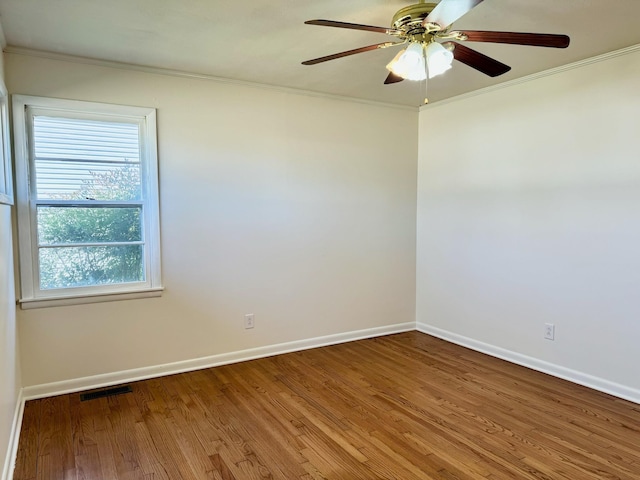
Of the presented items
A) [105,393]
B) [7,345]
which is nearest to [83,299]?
[105,393]

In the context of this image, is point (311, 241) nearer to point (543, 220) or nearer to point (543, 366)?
point (543, 220)

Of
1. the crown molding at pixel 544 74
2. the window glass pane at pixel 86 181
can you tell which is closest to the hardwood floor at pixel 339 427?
the window glass pane at pixel 86 181

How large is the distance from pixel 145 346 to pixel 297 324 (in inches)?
51.3

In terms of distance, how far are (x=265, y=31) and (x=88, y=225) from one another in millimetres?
1844

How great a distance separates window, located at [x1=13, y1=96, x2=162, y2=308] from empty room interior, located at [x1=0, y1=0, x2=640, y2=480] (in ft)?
0.05

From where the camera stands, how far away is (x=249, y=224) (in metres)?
3.64

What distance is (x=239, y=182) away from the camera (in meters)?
3.58

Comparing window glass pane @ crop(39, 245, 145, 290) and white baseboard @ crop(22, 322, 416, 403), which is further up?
window glass pane @ crop(39, 245, 145, 290)

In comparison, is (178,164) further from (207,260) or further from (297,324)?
(297,324)

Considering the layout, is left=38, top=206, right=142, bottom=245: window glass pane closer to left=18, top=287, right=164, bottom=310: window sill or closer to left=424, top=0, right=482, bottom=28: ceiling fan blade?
left=18, top=287, right=164, bottom=310: window sill

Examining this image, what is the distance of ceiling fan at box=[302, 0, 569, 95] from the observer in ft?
5.86

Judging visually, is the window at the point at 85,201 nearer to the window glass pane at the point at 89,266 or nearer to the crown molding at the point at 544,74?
the window glass pane at the point at 89,266

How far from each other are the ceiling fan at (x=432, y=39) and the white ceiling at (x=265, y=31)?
229 millimetres

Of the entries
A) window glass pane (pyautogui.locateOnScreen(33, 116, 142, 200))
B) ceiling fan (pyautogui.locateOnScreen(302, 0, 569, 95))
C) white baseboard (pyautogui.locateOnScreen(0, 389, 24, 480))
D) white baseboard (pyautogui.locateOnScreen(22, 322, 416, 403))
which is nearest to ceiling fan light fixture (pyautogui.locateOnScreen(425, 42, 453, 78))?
ceiling fan (pyautogui.locateOnScreen(302, 0, 569, 95))
